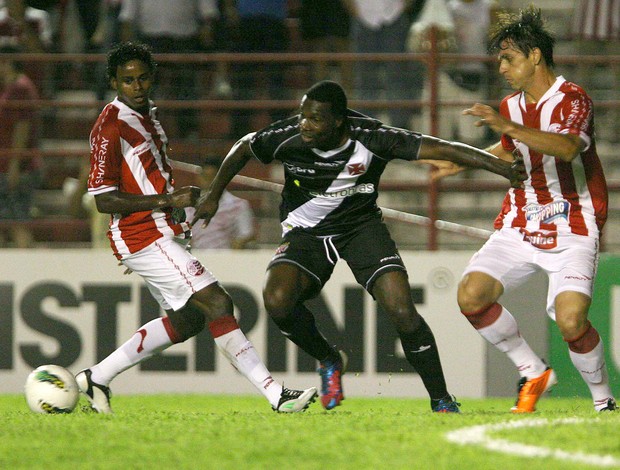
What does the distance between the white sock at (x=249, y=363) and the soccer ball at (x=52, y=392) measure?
3.12 ft

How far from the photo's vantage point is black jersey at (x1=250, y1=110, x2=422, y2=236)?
22.8ft

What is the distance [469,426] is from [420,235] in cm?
462

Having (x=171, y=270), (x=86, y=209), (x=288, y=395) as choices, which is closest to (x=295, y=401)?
(x=288, y=395)

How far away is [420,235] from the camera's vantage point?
10391 mm

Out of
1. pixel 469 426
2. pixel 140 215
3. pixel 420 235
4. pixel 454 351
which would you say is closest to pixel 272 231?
pixel 420 235

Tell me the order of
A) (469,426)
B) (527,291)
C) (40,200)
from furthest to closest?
1. (40,200)
2. (527,291)
3. (469,426)

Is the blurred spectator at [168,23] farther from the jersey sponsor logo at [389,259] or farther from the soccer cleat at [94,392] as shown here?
the jersey sponsor logo at [389,259]

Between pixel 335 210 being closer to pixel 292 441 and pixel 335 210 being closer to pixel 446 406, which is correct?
pixel 446 406

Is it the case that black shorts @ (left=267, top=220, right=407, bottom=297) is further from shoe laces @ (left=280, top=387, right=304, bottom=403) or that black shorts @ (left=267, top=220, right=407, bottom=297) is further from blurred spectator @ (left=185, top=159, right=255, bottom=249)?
blurred spectator @ (left=185, top=159, right=255, bottom=249)

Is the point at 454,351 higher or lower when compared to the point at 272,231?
lower

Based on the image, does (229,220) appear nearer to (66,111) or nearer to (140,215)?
(66,111)

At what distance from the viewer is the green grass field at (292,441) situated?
502 cm

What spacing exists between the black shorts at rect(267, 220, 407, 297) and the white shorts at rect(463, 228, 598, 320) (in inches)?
21.2

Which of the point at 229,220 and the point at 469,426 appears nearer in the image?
the point at 469,426
